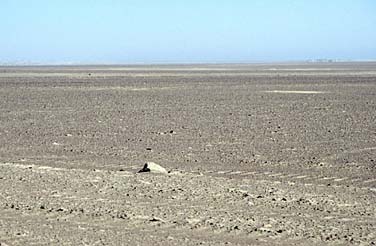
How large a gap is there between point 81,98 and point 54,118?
35.9 feet

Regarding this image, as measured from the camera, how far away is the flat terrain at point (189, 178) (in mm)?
8320

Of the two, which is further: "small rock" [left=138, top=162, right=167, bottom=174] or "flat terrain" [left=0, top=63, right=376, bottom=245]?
"small rock" [left=138, top=162, right=167, bottom=174]

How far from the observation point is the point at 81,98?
117 feet

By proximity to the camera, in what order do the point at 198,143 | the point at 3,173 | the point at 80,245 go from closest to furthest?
the point at 80,245, the point at 3,173, the point at 198,143

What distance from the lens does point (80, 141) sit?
18234 mm

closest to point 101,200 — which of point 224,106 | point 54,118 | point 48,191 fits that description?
point 48,191

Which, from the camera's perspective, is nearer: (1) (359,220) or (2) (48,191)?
(1) (359,220)

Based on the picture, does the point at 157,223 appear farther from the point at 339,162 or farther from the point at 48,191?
the point at 339,162

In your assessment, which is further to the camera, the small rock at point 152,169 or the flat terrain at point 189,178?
the small rock at point 152,169

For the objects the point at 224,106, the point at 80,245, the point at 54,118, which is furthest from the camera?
the point at 224,106

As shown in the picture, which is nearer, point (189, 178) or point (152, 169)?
point (189, 178)

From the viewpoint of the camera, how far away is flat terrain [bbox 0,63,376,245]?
8320mm

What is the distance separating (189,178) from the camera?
12.1 m

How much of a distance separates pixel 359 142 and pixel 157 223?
33.9 feet
